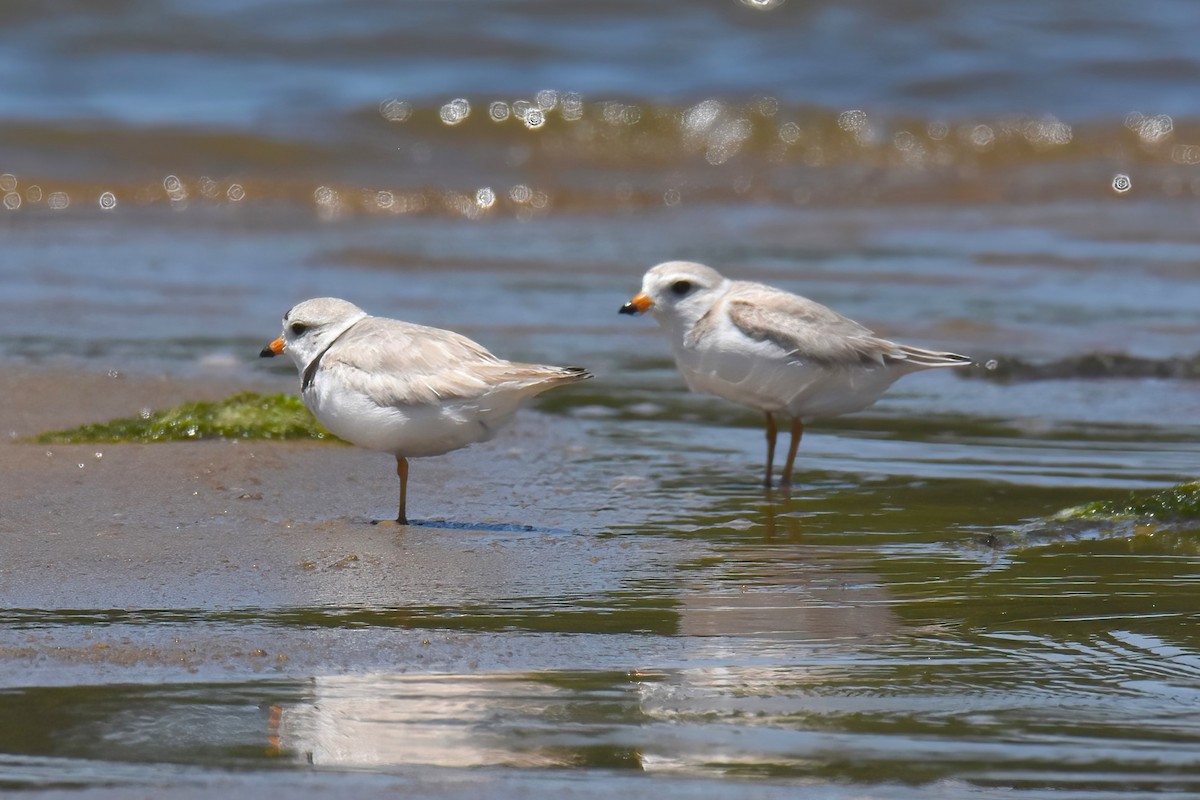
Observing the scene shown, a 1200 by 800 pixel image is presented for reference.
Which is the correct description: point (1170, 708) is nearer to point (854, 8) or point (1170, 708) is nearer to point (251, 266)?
point (251, 266)

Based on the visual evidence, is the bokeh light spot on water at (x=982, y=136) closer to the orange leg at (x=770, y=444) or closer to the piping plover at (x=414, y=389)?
the orange leg at (x=770, y=444)

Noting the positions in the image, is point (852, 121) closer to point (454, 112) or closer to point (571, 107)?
point (571, 107)

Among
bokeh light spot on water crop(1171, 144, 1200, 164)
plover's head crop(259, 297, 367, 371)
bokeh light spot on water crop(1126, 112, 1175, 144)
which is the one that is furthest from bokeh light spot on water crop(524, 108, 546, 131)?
plover's head crop(259, 297, 367, 371)

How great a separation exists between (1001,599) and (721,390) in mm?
1908

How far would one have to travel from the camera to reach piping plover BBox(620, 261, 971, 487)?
578 cm

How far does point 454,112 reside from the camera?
16.2 meters

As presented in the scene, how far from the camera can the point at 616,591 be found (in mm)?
4289

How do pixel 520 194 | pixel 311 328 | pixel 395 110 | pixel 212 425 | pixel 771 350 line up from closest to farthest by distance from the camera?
pixel 311 328 → pixel 771 350 → pixel 212 425 → pixel 520 194 → pixel 395 110

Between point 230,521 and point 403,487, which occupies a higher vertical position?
point 403,487

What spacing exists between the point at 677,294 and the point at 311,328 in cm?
141

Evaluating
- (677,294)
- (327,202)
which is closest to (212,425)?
(677,294)

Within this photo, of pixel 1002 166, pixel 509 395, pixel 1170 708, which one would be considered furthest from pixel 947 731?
pixel 1002 166

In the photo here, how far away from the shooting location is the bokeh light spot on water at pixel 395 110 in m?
15.9

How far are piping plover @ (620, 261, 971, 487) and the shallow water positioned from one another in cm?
30
